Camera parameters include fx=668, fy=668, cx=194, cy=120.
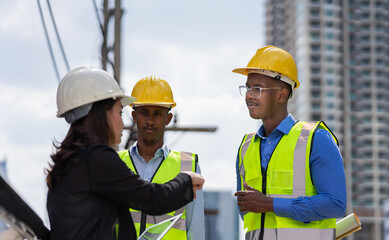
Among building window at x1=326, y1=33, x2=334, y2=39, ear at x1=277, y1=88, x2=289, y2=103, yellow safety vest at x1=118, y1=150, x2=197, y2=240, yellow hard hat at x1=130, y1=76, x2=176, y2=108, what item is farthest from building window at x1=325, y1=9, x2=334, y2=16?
ear at x1=277, y1=88, x2=289, y2=103

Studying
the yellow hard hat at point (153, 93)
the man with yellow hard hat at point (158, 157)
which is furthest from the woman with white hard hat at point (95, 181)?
the yellow hard hat at point (153, 93)

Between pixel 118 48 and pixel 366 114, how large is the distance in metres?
103

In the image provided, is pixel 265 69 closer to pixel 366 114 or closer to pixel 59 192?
pixel 59 192

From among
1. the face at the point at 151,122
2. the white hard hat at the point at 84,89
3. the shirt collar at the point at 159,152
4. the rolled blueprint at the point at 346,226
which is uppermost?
the white hard hat at the point at 84,89

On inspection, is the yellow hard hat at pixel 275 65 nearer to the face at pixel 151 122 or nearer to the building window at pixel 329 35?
the face at pixel 151 122

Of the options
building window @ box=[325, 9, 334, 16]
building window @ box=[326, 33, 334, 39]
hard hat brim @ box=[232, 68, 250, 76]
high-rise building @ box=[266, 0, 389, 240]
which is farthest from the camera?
building window @ box=[325, 9, 334, 16]

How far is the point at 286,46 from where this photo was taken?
119125mm

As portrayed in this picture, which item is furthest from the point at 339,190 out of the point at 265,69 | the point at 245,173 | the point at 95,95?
the point at 95,95

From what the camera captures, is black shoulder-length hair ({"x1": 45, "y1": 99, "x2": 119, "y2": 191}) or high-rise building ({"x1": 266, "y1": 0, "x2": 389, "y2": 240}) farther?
high-rise building ({"x1": 266, "y1": 0, "x2": 389, "y2": 240})

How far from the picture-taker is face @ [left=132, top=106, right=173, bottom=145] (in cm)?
503

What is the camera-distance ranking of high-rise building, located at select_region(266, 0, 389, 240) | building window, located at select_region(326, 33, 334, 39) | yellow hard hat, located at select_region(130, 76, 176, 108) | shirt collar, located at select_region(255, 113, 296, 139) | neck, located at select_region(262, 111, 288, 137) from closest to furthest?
shirt collar, located at select_region(255, 113, 296, 139) < neck, located at select_region(262, 111, 288, 137) < yellow hard hat, located at select_region(130, 76, 176, 108) < high-rise building, located at select_region(266, 0, 389, 240) < building window, located at select_region(326, 33, 334, 39)

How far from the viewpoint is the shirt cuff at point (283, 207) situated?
12.6ft

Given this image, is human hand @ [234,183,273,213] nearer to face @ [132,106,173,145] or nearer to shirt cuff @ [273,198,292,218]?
shirt cuff @ [273,198,292,218]

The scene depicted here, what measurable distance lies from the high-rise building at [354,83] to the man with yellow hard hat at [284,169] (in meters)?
103
